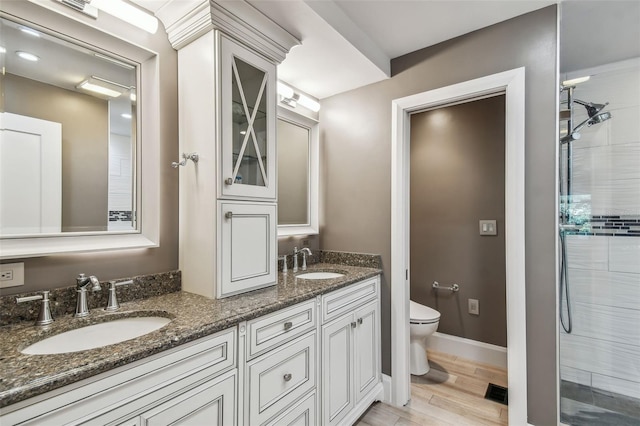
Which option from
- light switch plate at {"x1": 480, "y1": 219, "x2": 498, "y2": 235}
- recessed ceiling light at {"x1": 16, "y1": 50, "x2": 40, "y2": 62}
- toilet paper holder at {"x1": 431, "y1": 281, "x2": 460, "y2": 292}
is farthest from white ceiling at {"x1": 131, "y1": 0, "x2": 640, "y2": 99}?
toilet paper holder at {"x1": 431, "y1": 281, "x2": 460, "y2": 292}

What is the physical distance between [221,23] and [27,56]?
0.74 metres

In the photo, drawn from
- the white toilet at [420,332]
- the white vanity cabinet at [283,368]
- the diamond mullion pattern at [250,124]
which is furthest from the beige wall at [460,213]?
the diamond mullion pattern at [250,124]

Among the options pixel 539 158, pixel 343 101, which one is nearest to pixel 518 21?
pixel 539 158

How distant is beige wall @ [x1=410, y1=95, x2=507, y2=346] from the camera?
251 centimetres

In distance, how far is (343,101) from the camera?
231 cm

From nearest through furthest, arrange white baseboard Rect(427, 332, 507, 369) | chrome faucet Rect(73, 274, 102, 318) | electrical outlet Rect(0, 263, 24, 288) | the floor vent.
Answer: electrical outlet Rect(0, 263, 24, 288) → chrome faucet Rect(73, 274, 102, 318) → the floor vent → white baseboard Rect(427, 332, 507, 369)

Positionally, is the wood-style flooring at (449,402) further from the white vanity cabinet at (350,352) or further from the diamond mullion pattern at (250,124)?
the diamond mullion pattern at (250,124)

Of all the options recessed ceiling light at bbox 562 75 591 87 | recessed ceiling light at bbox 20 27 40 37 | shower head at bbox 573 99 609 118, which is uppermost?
recessed ceiling light at bbox 562 75 591 87

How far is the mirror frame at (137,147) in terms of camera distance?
42.9 inches

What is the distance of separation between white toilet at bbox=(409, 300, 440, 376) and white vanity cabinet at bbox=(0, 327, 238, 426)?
162 centimetres

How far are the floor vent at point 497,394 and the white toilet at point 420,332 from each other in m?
0.44

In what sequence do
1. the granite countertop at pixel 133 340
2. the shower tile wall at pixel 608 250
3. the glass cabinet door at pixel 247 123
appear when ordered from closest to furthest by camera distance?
the granite countertop at pixel 133 340, the glass cabinet door at pixel 247 123, the shower tile wall at pixel 608 250

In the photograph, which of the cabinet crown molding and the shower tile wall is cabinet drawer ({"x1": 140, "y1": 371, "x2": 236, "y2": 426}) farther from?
the shower tile wall

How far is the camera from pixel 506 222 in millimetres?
1674
